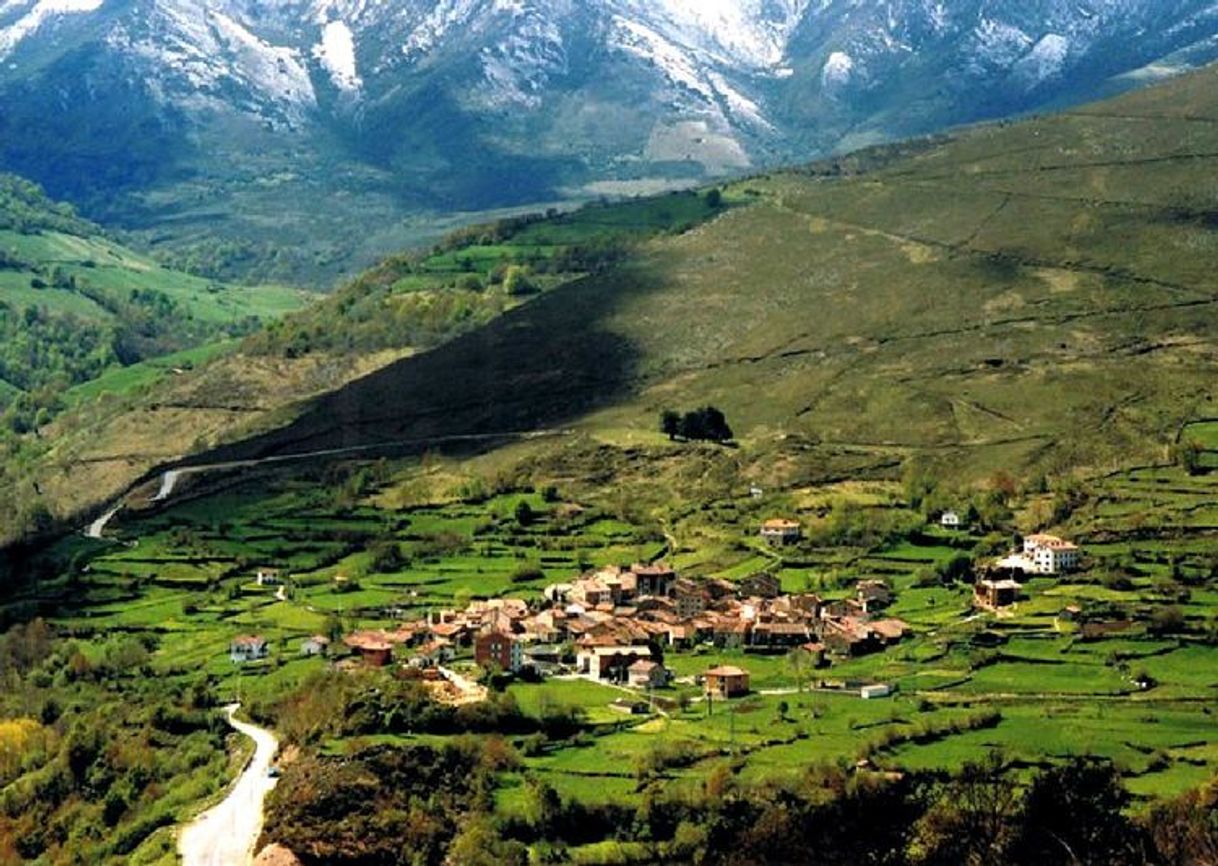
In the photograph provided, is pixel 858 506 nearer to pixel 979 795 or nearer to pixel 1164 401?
pixel 1164 401

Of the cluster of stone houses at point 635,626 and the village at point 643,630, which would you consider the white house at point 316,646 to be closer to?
the village at point 643,630

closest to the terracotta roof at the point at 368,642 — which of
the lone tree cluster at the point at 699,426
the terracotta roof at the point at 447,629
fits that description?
the terracotta roof at the point at 447,629

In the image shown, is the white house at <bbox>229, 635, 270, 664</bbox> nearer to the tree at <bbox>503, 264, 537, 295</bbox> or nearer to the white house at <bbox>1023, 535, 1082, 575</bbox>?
the white house at <bbox>1023, 535, 1082, 575</bbox>

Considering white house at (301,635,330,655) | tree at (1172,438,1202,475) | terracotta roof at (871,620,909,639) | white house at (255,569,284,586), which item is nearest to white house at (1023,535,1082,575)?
terracotta roof at (871,620,909,639)

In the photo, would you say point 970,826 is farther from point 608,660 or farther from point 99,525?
point 99,525

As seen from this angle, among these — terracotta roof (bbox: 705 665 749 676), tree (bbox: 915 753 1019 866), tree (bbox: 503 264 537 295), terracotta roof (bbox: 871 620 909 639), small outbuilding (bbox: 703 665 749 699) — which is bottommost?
tree (bbox: 915 753 1019 866)

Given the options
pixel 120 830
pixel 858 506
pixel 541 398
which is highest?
pixel 541 398

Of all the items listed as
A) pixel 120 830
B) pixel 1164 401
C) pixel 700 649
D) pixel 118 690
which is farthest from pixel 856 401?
pixel 120 830

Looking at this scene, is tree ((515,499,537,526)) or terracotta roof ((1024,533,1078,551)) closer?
terracotta roof ((1024,533,1078,551))
